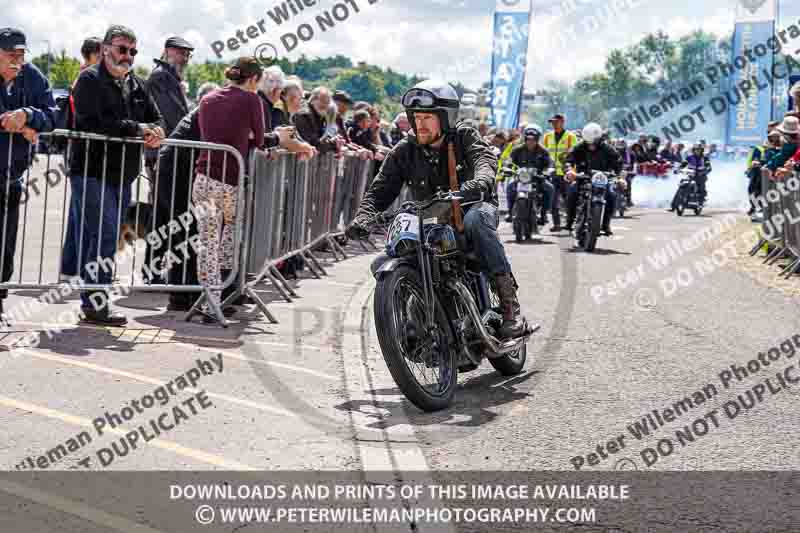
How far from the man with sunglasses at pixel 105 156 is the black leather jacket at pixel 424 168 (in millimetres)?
2066

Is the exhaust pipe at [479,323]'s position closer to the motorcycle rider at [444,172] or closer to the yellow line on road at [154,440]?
the motorcycle rider at [444,172]

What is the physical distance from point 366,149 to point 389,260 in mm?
10293

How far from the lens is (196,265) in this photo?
9.73m

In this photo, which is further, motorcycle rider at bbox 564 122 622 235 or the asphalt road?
motorcycle rider at bbox 564 122 622 235

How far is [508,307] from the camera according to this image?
7.47 meters

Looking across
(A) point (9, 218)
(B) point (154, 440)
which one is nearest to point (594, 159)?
(A) point (9, 218)

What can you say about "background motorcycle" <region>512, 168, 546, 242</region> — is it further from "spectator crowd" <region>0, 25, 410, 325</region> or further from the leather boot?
the leather boot

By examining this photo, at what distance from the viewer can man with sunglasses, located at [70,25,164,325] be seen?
28.0ft

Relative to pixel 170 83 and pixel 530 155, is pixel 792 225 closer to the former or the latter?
pixel 530 155

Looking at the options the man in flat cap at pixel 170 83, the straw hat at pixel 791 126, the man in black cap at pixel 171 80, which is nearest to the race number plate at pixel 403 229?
the man in flat cap at pixel 170 83

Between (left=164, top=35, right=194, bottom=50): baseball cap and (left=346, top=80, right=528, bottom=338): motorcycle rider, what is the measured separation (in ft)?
11.1

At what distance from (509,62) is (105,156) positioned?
81.9 feet

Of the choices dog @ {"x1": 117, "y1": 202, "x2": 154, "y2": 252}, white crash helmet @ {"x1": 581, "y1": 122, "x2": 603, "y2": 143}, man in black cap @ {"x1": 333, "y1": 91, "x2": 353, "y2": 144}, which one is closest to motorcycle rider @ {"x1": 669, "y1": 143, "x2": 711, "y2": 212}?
white crash helmet @ {"x1": 581, "y1": 122, "x2": 603, "y2": 143}

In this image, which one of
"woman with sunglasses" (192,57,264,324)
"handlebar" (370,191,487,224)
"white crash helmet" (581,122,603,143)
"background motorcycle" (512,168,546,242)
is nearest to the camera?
"handlebar" (370,191,487,224)
